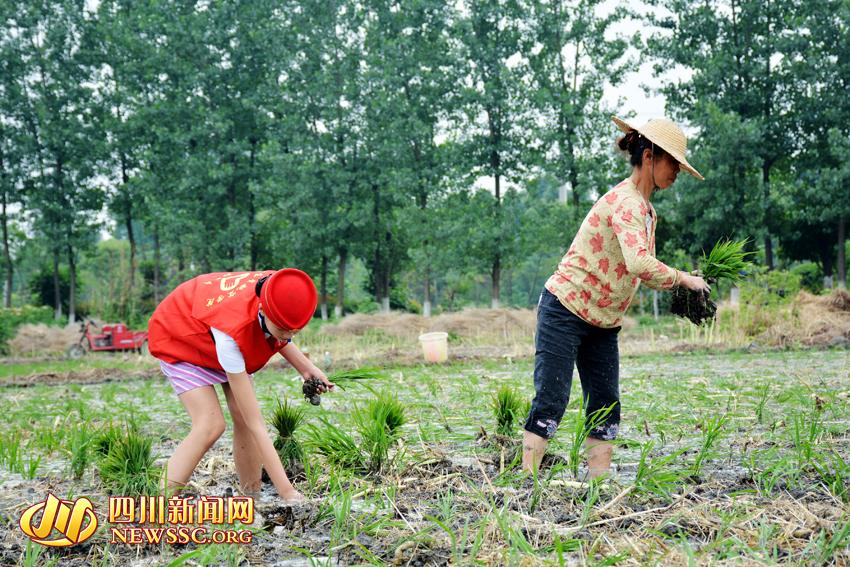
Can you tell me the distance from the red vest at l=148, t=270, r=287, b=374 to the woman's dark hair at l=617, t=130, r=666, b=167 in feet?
5.54

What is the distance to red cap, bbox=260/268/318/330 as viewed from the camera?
304cm

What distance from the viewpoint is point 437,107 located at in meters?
26.7

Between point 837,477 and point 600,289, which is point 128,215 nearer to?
point 600,289

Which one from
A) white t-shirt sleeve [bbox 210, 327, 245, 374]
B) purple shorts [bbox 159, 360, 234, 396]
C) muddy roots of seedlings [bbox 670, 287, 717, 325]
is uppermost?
muddy roots of seedlings [bbox 670, 287, 717, 325]

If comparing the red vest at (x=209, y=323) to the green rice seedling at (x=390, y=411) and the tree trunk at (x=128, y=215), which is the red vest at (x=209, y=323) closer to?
the green rice seedling at (x=390, y=411)

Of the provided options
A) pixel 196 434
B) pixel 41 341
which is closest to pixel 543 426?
pixel 196 434

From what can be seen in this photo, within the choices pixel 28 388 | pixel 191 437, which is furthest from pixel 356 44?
pixel 191 437

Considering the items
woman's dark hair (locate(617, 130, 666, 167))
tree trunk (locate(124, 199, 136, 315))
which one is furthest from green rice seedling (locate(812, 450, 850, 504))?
tree trunk (locate(124, 199, 136, 315))

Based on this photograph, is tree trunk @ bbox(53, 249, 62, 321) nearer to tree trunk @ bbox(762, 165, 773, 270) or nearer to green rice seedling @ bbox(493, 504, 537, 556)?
tree trunk @ bbox(762, 165, 773, 270)

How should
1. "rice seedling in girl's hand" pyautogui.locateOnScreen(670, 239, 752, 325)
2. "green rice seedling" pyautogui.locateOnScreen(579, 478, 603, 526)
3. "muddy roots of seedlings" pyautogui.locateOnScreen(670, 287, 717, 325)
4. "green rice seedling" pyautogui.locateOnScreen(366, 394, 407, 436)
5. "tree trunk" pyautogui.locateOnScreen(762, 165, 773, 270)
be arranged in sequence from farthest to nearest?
"tree trunk" pyautogui.locateOnScreen(762, 165, 773, 270) → "green rice seedling" pyautogui.locateOnScreen(366, 394, 407, 436) → "rice seedling in girl's hand" pyautogui.locateOnScreen(670, 239, 752, 325) → "muddy roots of seedlings" pyautogui.locateOnScreen(670, 287, 717, 325) → "green rice seedling" pyautogui.locateOnScreen(579, 478, 603, 526)

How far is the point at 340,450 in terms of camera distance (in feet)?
12.0

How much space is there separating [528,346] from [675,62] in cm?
1572

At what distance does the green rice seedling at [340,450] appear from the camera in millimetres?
3639

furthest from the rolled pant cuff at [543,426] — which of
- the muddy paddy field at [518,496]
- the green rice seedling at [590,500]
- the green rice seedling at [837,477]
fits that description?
the green rice seedling at [837,477]
